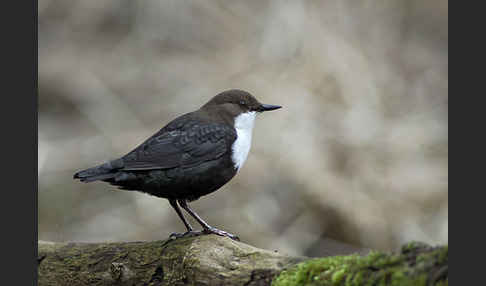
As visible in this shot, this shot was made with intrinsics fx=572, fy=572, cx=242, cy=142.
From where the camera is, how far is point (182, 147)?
4.33 meters

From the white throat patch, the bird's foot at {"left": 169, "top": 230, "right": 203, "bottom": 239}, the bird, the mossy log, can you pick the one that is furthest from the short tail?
the white throat patch

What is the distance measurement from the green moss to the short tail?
5.75ft

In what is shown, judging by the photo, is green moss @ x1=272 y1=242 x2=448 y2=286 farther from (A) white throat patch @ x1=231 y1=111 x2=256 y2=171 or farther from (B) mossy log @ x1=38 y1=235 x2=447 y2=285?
(A) white throat patch @ x1=231 y1=111 x2=256 y2=171

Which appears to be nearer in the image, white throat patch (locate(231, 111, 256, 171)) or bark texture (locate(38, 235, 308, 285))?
bark texture (locate(38, 235, 308, 285))

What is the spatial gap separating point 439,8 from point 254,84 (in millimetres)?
3396

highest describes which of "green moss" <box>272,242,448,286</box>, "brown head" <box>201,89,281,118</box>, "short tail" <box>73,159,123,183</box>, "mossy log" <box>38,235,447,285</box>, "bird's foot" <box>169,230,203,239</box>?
Answer: "brown head" <box>201,89,281,118</box>

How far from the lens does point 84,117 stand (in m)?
7.12

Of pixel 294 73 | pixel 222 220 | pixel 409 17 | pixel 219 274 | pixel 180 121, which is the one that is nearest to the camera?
pixel 219 274

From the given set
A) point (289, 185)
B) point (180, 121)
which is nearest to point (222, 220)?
point (289, 185)

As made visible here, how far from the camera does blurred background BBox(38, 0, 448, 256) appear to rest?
6.32 m

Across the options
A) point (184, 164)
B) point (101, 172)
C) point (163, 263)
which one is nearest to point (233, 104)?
point (184, 164)

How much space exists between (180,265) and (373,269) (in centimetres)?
128

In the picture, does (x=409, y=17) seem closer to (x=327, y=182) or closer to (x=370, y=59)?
(x=370, y=59)

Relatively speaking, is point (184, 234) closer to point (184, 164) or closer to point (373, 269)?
point (184, 164)
